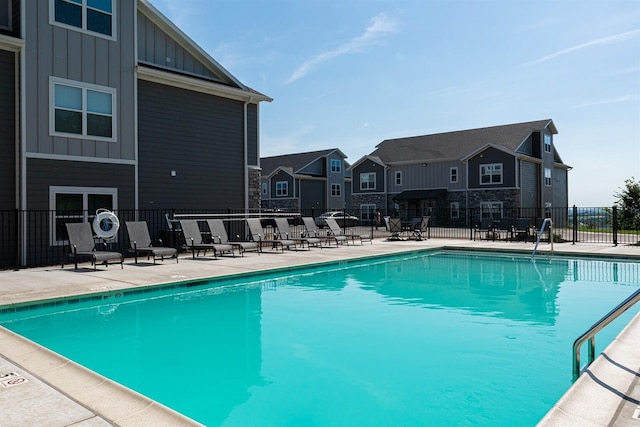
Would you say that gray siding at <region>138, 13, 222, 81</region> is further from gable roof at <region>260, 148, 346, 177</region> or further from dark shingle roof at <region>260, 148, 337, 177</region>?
dark shingle roof at <region>260, 148, 337, 177</region>

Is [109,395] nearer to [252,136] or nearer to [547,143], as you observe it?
[252,136]

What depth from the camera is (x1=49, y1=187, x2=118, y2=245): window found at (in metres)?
12.3

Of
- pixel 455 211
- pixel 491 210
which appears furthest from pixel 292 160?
pixel 491 210

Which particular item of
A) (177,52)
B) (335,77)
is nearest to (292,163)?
(335,77)

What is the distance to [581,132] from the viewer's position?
2141 centimetres

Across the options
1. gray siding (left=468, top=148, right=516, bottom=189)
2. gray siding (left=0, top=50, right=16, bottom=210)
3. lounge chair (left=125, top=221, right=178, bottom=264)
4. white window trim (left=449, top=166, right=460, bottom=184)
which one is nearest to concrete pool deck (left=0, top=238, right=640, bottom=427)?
lounge chair (left=125, top=221, right=178, bottom=264)

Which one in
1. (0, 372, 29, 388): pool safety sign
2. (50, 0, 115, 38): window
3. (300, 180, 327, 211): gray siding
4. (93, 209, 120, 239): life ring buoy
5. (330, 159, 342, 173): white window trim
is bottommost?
(0, 372, 29, 388): pool safety sign

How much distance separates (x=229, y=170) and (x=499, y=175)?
942 inches

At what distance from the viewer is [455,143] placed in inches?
1513

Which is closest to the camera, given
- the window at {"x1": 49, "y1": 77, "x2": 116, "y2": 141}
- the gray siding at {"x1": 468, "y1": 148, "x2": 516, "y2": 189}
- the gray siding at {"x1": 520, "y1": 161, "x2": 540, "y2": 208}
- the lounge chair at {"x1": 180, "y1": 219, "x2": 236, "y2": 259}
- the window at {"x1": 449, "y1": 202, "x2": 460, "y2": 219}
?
the window at {"x1": 49, "y1": 77, "x2": 116, "y2": 141}

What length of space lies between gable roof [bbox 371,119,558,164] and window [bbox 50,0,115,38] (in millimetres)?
27843

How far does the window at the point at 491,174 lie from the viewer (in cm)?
3416

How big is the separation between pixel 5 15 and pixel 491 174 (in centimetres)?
3068

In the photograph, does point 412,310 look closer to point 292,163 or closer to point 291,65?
point 291,65
